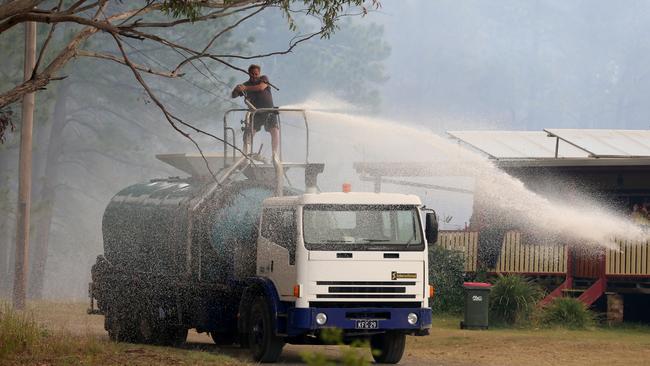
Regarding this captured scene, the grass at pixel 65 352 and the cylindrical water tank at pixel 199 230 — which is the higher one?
the cylindrical water tank at pixel 199 230

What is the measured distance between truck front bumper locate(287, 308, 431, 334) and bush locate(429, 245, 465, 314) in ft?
39.5

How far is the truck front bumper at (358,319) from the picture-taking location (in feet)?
56.1

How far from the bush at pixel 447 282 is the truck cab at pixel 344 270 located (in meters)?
11.7

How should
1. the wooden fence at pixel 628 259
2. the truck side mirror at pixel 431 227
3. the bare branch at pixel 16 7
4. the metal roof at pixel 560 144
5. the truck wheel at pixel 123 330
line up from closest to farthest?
the bare branch at pixel 16 7 < the truck side mirror at pixel 431 227 < the truck wheel at pixel 123 330 < the wooden fence at pixel 628 259 < the metal roof at pixel 560 144

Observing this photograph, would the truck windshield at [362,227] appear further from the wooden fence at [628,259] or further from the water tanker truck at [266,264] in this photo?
the wooden fence at [628,259]

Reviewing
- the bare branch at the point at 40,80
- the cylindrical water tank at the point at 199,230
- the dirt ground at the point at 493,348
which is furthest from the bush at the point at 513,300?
the bare branch at the point at 40,80

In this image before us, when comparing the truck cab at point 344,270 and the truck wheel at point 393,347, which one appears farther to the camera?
the truck wheel at point 393,347

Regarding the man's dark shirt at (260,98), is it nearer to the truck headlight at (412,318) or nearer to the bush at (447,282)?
the truck headlight at (412,318)

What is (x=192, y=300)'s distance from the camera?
19.8 meters

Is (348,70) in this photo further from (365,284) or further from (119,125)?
(365,284)

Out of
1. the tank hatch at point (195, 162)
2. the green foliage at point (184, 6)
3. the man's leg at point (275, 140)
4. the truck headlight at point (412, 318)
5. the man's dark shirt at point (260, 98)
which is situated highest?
the green foliage at point (184, 6)

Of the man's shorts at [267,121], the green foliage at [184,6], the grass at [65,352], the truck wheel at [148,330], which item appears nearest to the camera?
the green foliage at [184,6]

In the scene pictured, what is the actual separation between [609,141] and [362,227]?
1361cm

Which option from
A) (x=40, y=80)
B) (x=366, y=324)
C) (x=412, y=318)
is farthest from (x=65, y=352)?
(x=412, y=318)
